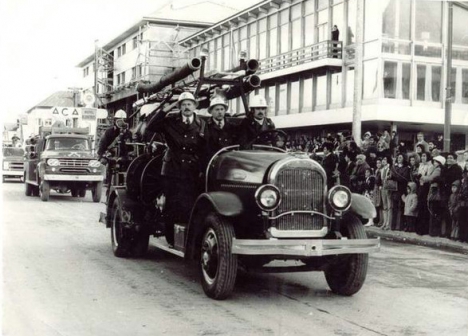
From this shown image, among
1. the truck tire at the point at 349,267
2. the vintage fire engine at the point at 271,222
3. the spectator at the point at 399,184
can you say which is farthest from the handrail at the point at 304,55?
the truck tire at the point at 349,267

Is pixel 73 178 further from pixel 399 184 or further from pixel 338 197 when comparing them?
pixel 338 197

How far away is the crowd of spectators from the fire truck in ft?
27.1

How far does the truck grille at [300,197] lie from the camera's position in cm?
694

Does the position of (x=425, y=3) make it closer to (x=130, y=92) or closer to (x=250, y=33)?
(x=250, y=33)

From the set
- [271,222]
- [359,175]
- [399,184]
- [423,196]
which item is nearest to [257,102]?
[271,222]

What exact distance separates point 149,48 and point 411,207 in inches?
971

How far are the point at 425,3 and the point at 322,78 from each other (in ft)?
18.1

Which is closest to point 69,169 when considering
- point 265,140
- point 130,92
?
point 265,140

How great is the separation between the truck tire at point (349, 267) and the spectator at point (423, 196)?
6400 millimetres

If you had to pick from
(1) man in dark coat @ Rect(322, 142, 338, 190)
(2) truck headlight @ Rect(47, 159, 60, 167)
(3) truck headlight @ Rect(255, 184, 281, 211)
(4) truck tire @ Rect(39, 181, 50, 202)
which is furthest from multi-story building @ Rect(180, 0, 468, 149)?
(3) truck headlight @ Rect(255, 184, 281, 211)

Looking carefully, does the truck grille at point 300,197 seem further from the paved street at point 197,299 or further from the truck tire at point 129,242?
the truck tire at point 129,242

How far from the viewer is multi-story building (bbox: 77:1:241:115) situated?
35969 millimetres

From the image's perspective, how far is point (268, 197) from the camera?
267 inches

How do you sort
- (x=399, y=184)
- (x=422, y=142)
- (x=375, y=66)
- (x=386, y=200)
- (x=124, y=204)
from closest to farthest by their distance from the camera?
(x=124, y=204), (x=399, y=184), (x=386, y=200), (x=422, y=142), (x=375, y=66)
